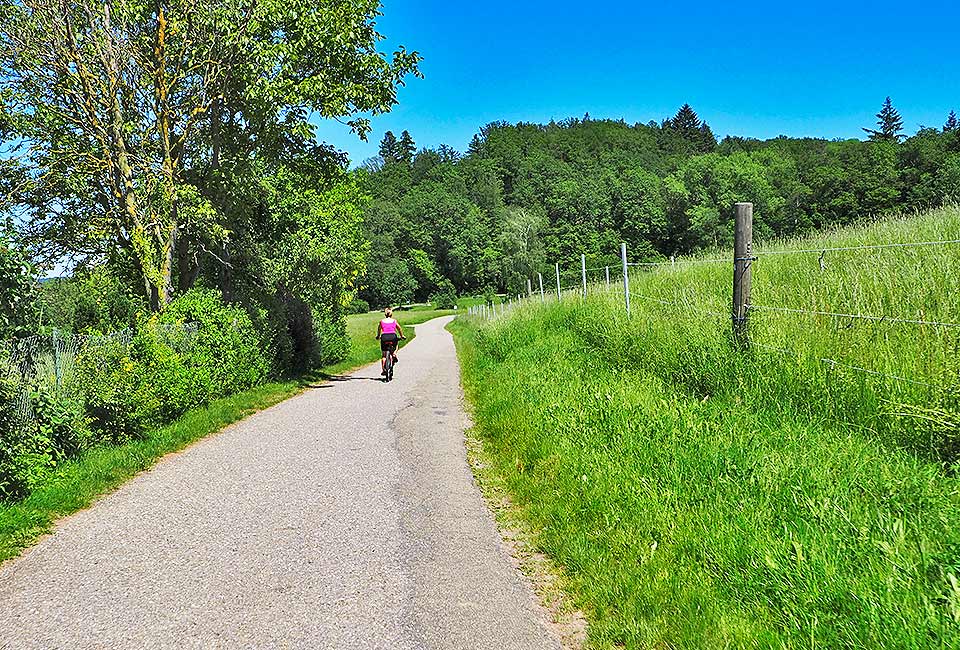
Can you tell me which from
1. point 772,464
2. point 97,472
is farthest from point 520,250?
point 772,464

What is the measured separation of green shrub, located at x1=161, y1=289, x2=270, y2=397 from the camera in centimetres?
1185

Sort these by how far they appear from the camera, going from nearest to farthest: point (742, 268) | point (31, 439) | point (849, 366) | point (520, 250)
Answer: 1. point (849, 366)
2. point (31, 439)
3. point (742, 268)
4. point (520, 250)

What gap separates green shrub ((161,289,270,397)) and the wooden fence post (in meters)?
8.73

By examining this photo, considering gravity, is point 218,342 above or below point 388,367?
above

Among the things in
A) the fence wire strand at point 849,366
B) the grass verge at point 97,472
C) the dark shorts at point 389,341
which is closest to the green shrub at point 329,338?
the dark shorts at point 389,341

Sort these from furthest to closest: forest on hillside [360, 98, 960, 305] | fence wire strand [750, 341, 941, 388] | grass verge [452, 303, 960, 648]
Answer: forest on hillside [360, 98, 960, 305], fence wire strand [750, 341, 941, 388], grass verge [452, 303, 960, 648]

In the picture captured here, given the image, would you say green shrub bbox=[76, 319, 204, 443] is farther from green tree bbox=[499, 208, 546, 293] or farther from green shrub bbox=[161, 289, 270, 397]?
green tree bbox=[499, 208, 546, 293]

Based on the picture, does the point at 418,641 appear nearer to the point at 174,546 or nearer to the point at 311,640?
the point at 311,640

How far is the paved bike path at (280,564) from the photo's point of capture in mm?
3529

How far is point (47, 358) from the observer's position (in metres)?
7.95

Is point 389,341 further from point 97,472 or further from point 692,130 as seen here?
point 692,130

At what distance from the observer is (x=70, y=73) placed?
42.2 feet

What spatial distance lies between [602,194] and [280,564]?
9871cm

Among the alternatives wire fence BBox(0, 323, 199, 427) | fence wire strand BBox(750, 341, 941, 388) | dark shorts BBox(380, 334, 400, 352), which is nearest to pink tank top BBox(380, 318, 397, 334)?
dark shorts BBox(380, 334, 400, 352)
